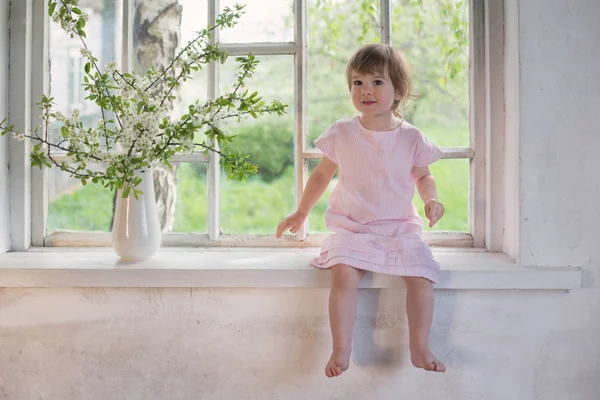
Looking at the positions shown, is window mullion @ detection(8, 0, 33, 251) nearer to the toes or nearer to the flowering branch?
the flowering branch

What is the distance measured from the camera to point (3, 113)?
1.81 m

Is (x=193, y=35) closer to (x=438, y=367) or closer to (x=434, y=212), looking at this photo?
(x=434, y=212)

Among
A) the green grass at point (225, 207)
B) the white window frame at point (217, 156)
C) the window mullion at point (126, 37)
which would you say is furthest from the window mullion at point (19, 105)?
the window mullion at point (126, 37)

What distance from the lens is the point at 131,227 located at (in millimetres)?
1695

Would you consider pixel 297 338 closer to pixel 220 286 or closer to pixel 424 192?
pixel 220 286

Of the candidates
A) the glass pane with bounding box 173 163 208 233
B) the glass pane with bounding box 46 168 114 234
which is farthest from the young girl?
the glass pane with bounding box 46 168 114 234

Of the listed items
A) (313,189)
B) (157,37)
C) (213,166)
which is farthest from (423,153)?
(157,37)

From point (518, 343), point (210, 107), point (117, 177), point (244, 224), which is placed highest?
point (210, 107)

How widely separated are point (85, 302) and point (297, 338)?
1.97 feet

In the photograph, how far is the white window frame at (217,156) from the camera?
6.07 ft

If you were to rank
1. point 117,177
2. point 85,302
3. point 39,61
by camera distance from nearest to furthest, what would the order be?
point 117,177
point 85,302
point 39,61

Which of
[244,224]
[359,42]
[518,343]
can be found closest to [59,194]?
[244,224]

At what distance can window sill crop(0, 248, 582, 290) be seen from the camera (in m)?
1.61

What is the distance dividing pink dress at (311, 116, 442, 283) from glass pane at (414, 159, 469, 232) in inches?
8.9
